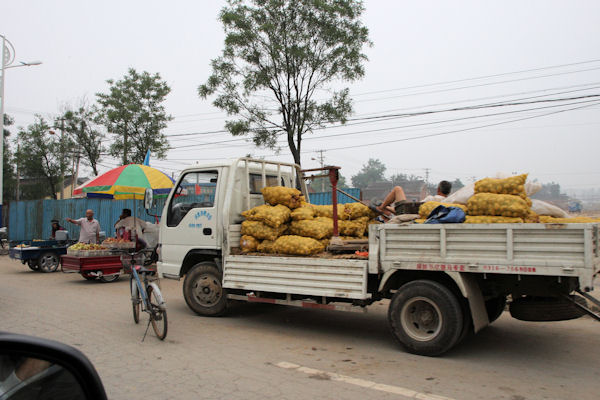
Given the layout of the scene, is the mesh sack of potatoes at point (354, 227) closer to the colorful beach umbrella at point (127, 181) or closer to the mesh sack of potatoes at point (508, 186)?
the mesh sack of potatoes at point (508, 186)

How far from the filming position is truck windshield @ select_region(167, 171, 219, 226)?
731cm

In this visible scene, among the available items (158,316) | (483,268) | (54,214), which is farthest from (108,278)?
(54,214)

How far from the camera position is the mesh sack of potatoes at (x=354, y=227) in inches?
267

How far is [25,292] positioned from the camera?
385 inches

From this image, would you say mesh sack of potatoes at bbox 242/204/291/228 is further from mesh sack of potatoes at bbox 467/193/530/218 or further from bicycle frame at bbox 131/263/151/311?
mesh sack of potatoes at bbox 467/193/530/218

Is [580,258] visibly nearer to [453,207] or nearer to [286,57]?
[453,207]

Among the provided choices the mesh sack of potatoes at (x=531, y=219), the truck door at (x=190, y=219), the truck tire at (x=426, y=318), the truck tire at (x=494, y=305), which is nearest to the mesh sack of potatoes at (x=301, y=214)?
the truck door at (x=190, y=219)

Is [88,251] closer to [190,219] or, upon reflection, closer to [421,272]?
[190,219]

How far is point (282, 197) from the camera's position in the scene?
685 centimetres

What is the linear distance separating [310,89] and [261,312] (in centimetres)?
678

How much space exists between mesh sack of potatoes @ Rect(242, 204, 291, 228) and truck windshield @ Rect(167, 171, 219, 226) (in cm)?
76

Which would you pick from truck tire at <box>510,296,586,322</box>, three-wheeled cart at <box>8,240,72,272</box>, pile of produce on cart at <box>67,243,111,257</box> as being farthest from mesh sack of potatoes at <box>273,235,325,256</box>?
three-wheeled cart at <box>8,240,72,272</box>

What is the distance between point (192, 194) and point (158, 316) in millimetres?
2285

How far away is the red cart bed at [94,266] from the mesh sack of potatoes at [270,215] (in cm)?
595
